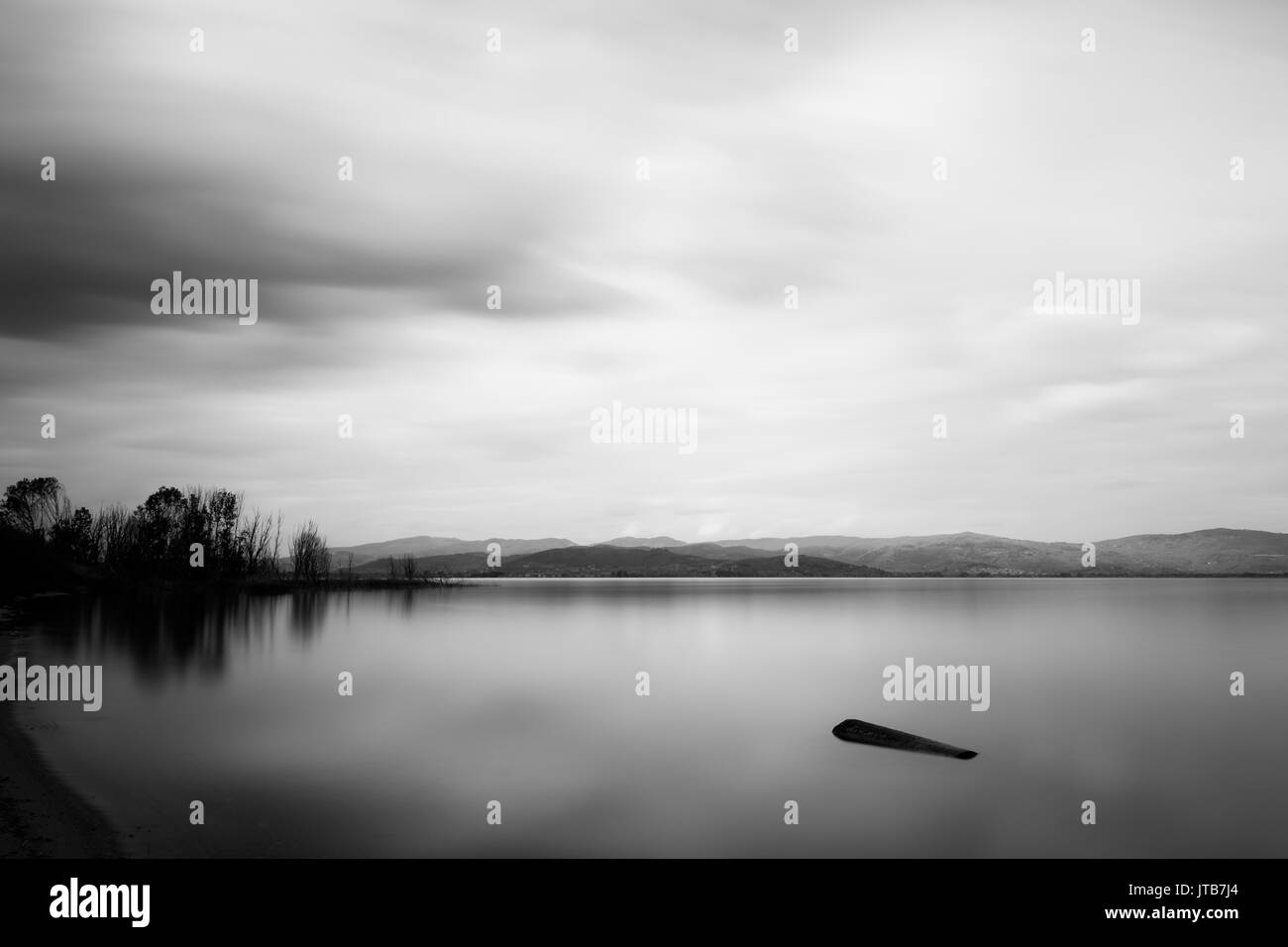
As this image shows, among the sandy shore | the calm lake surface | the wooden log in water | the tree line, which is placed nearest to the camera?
the sandy shore

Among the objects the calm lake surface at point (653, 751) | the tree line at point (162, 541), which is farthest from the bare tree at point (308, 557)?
the calm lake surface at point (653, 751)

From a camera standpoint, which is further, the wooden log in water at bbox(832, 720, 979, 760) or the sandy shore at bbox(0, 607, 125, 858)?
the wooden log in water at bbox(832, 720, 979, 760)

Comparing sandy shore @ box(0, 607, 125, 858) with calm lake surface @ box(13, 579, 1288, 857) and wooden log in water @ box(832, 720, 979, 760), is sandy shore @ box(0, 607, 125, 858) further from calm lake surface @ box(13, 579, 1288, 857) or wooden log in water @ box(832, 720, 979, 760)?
wooden log in water @ box(832, 720, 979, 760)

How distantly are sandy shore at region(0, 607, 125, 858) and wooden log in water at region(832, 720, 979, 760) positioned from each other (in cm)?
1614

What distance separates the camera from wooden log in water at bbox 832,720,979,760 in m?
19.9

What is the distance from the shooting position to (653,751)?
874 inches

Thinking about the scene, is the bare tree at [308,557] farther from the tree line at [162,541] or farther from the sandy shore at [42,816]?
the sandy shore at [42,816]

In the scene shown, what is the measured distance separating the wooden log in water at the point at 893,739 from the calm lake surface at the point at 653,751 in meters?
0.31

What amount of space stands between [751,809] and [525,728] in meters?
10.5

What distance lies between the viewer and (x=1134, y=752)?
22047 millimetres

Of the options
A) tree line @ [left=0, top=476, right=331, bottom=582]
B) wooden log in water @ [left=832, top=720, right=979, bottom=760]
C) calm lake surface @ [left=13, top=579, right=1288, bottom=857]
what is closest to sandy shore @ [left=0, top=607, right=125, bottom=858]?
calm lake surface @ [left=13, top=579, right=1288, bottom=857]
